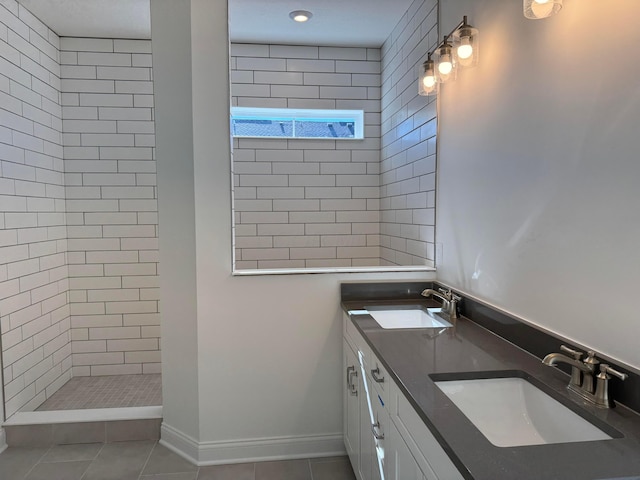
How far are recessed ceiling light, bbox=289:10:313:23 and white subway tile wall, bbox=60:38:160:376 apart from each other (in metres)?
1.23

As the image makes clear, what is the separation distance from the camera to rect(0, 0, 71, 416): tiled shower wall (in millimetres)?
2527

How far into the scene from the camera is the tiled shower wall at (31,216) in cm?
253

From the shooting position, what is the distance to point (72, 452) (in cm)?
236

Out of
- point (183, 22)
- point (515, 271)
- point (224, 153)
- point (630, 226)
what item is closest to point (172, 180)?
point (224, 153)

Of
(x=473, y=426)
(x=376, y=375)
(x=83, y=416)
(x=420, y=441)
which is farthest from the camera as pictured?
(x=83, y=416)

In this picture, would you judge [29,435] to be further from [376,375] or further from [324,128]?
[324,128]

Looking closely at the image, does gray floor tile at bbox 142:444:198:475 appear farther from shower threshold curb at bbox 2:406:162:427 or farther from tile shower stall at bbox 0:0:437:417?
tile shower stall at bbox 0:0:437:417

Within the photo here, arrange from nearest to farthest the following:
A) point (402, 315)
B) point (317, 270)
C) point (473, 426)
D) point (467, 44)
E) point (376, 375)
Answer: point (473, 426), point (376, 375), point (467, 44), point (402, 315), point (317, 270)

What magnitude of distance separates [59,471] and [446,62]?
2.79 meters

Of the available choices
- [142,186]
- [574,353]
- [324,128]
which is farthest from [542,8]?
[142,186]

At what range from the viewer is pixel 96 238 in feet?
10.7

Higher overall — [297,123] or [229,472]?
[297,123]

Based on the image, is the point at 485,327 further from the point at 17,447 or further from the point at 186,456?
the point at 17,447

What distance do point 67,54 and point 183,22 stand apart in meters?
1.63
